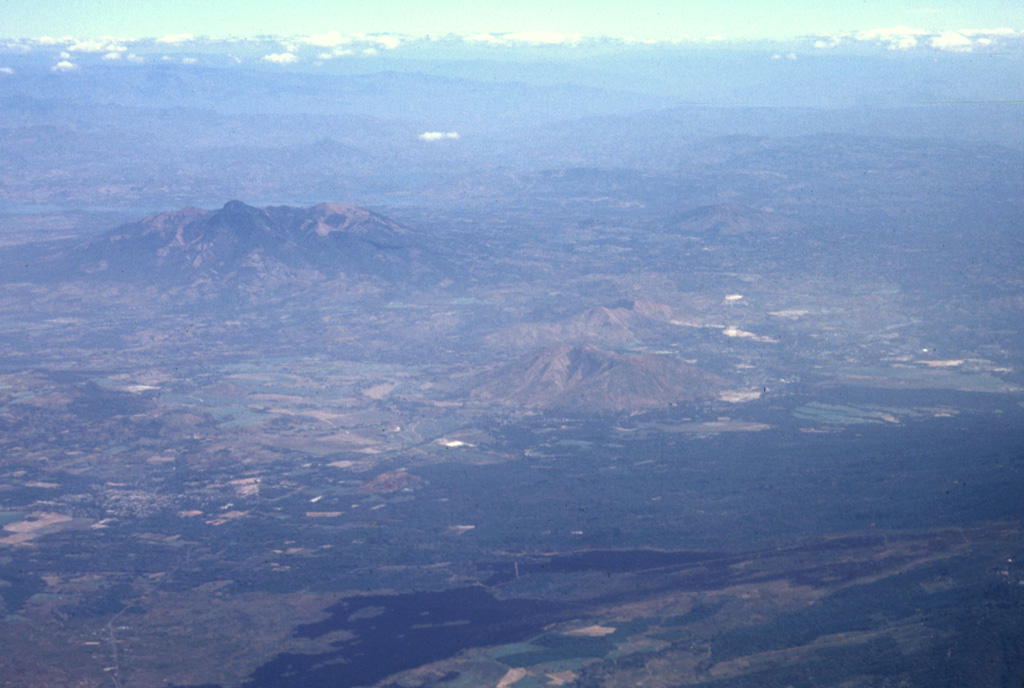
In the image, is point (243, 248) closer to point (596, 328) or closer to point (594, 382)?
point (596, 328)

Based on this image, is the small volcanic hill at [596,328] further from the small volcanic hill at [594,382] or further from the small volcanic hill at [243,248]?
the small volcanic hill at [243,248]

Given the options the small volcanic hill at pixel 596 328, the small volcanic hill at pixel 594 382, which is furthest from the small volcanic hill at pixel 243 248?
the small volcanic hill at pixel 594 382

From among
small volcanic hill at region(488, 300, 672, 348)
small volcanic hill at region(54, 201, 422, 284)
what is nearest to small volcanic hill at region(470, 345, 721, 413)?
small volcanic hill at region(488, 300, 672, 348)

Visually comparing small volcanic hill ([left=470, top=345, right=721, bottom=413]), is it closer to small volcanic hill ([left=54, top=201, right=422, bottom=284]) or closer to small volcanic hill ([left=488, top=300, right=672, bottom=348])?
small volcanic hill ([left=488, top=300, right=672, bottom=348])

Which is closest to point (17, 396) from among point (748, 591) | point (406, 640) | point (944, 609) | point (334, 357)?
point (334, 357)

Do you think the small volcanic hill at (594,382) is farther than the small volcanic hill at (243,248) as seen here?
No

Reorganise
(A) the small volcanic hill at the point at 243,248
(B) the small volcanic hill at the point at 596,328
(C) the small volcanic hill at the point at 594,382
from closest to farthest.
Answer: (C) the small volcanic hill at the point at 594,382 < (B) the small volcanic hill at the point at 596,328 < (A) the small volcanic hill at the point at 243,248
